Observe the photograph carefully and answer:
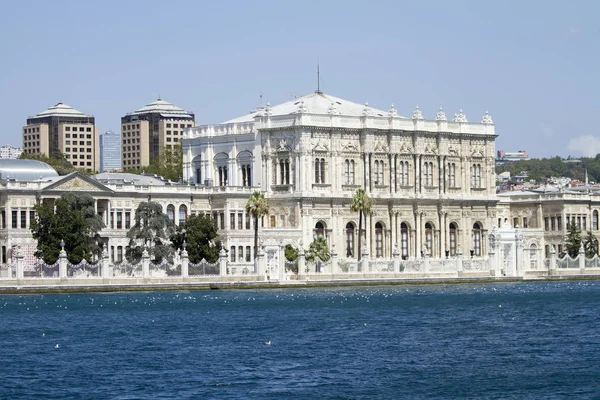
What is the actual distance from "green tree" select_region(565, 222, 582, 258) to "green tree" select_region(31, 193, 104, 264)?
43.3m

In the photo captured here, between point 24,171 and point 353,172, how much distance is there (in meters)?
24.9

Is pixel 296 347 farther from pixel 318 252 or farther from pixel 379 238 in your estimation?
pixel 379 238

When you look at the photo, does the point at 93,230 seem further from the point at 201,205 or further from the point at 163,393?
the point at 163,393

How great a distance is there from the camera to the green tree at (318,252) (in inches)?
4368

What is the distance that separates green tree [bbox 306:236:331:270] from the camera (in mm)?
110938

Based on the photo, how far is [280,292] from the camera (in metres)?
98.6

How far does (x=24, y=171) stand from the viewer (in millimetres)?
116250

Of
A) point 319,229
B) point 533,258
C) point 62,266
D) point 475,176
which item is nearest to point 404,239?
point 319,229

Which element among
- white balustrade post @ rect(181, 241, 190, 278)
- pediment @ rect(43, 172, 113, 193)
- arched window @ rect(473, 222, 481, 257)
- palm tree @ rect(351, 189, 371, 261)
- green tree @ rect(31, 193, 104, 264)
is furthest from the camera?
arched window @ rect(473, 222, 481, 257)

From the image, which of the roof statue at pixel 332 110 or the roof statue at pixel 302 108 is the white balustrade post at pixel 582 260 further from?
the roof statue at pixel 302 108

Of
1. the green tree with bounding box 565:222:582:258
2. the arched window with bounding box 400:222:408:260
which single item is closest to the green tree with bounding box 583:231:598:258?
the green tree with bounding box 565:222:582:258

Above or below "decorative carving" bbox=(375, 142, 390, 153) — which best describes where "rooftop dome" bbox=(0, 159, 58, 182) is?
below

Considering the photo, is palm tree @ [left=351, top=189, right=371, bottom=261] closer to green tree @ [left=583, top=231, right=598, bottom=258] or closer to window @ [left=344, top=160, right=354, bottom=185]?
window @ [left=344, top=160, right=354, bottom=185]

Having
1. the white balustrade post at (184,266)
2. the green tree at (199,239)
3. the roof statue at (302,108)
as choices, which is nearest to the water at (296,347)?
the white balustrade post at (184,266)
